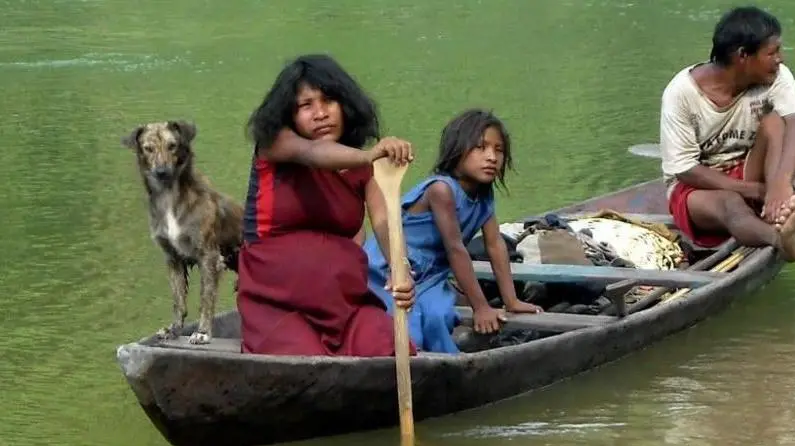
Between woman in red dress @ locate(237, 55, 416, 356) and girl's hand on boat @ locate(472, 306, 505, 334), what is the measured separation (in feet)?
2.00

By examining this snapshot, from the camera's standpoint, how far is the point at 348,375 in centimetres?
439

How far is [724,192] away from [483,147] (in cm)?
156

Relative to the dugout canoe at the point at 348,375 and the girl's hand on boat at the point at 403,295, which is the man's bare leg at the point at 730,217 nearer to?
the dugout canoe at the point at 348,375

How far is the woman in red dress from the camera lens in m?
4.56

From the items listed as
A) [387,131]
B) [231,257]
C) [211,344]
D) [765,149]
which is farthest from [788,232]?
[387,131]

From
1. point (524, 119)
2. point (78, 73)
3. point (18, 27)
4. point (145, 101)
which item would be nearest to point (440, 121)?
point (524, 119)

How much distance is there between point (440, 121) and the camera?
11.2 metres

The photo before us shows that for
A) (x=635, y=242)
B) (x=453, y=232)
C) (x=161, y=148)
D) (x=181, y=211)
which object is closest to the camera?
(x=161, y=148)

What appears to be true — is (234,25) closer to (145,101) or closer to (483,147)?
(145,101)

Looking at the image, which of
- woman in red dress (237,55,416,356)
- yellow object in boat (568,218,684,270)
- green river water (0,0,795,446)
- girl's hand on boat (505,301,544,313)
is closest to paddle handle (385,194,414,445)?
woman in red dress (237,55,416,356)

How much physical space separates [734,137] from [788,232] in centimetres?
66

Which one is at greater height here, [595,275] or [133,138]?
[133,138]

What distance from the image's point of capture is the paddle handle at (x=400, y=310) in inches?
170

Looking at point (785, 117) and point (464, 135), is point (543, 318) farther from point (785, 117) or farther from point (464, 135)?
point (785, 117)
